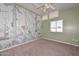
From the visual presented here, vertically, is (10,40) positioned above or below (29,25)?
below

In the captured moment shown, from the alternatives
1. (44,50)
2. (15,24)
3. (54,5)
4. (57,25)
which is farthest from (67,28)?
(15,24)

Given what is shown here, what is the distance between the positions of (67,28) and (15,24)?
1329 mm

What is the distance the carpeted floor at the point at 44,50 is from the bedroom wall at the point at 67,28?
0.15 metres

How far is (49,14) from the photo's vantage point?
77.7 inches

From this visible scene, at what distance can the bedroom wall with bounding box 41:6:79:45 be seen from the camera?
1.90m

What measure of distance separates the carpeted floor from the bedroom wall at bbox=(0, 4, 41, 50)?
0.55ft

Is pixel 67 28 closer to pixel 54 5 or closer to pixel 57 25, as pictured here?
pixel 57 25

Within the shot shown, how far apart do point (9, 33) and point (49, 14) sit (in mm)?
1153

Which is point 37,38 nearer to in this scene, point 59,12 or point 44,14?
point 44,14

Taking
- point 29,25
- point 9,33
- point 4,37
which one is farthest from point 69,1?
point 4,37

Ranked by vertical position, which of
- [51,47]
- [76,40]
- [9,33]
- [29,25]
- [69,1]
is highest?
[69,1]

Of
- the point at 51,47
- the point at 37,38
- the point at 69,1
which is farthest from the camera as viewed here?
the point at 37,38

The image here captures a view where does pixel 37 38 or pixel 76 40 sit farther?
pixel 37 38

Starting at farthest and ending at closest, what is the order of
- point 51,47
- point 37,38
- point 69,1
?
point 37,38 → point 51,47 → point 69,1
